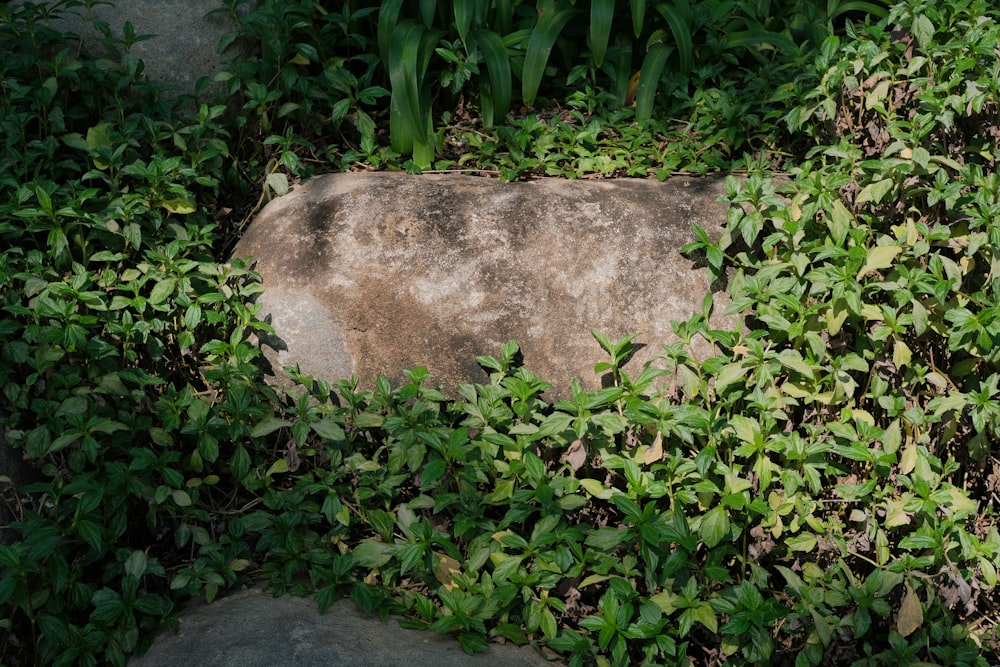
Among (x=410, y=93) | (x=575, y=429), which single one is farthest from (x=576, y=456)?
(x=410, y=93)

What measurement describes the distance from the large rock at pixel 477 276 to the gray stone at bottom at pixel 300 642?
32.9 inches

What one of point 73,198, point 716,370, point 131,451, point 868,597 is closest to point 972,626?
point 868,597

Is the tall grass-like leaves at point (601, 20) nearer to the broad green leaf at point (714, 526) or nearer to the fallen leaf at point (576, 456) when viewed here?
the fallen leaf at point (576, 456)

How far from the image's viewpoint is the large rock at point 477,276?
→ 3.13m

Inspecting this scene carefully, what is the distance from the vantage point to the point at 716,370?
113 inches

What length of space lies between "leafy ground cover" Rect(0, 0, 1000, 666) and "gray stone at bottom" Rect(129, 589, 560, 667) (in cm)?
6

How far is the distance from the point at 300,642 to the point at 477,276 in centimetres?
135

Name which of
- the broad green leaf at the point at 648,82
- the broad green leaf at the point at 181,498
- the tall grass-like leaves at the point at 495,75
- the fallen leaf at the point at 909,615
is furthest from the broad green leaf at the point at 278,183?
the fallen leaf at the point at 909,615

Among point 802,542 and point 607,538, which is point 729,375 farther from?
point 607,538

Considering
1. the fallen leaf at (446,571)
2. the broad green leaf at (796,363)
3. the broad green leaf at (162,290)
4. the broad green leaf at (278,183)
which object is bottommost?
the fallen leaf at (446,571)

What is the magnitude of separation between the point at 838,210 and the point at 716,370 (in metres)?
0.68

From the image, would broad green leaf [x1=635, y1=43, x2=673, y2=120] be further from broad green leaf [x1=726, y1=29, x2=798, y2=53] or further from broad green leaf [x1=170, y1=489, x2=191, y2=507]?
broad green leaf [x1=170, y1=489, x2=191, y2=507]

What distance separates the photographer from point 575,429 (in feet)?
8.91

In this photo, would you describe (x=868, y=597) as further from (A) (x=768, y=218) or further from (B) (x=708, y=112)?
(B) (x=708, y=112)
